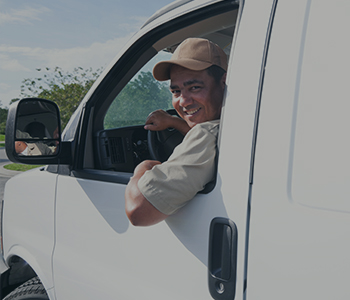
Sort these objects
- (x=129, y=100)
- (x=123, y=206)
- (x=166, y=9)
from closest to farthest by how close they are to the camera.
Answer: (x=123, y=206), (x=166, y=9), (x=129, y=100)

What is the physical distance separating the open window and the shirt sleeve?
1.28 ft

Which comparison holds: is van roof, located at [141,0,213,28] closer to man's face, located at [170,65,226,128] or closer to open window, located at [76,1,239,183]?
open window, located at [76,1,239,183]

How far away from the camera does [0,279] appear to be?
2430 mm

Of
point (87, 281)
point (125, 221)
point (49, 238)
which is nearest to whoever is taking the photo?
point (125, 221)

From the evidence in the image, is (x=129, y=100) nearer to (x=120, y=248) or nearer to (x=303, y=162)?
(x=120, y=248)

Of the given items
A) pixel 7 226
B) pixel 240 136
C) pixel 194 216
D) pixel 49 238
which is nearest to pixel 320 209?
pixel 240 136

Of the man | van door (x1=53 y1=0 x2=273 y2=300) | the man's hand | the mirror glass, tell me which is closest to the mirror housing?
the mirror glass

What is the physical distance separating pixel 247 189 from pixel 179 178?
24 centimetres

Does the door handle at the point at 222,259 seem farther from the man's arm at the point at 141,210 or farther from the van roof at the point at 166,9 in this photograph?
the van roof at the point at 166,9

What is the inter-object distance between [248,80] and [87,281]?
1159 millimetres

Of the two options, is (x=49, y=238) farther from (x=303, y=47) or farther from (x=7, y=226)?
(x=303, y=47)

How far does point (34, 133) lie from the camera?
5.98ft

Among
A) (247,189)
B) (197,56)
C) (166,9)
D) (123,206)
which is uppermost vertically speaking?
(166,9)

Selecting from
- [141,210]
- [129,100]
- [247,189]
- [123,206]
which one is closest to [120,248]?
[123,206]
